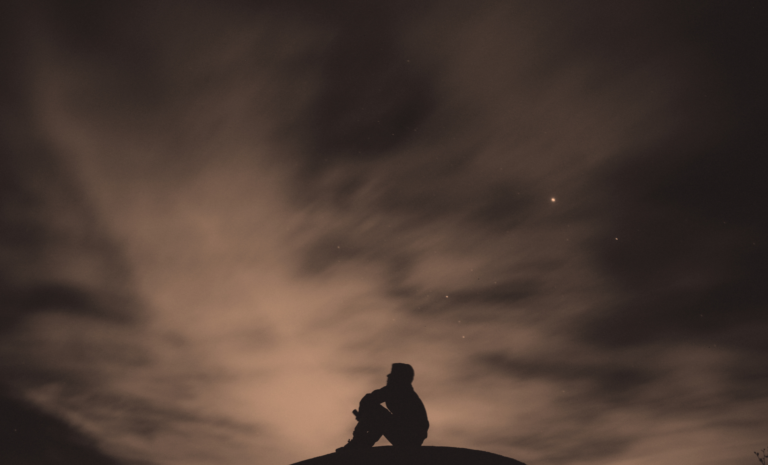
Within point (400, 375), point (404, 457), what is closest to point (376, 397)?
point (400, 375)

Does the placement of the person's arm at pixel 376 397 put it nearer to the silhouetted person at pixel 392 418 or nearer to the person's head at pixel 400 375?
the silhouetted person at pixel 392 418

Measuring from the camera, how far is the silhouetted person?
10.5 meters

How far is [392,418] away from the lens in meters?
10.6

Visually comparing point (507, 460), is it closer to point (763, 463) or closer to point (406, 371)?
point (406, 371)

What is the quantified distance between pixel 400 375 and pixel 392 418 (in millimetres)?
873

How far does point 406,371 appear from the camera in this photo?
36.3 ft

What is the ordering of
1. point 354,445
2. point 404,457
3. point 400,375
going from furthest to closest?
point 400,375 → point 354,445 → point 404,457

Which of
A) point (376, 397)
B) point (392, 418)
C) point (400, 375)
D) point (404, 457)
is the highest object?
point (400, 375)

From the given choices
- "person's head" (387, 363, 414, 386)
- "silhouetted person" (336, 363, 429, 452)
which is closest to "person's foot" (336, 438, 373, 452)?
"silhouetted person" (336, 363, 429, 452)

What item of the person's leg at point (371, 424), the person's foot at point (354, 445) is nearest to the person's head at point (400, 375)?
the person's leg at point (371, 424)

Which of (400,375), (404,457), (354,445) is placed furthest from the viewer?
(400,375)

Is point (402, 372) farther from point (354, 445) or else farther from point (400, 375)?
point (354, 445)

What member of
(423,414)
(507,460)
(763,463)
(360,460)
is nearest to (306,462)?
(360,460)

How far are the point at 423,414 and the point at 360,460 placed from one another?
1787 mm
